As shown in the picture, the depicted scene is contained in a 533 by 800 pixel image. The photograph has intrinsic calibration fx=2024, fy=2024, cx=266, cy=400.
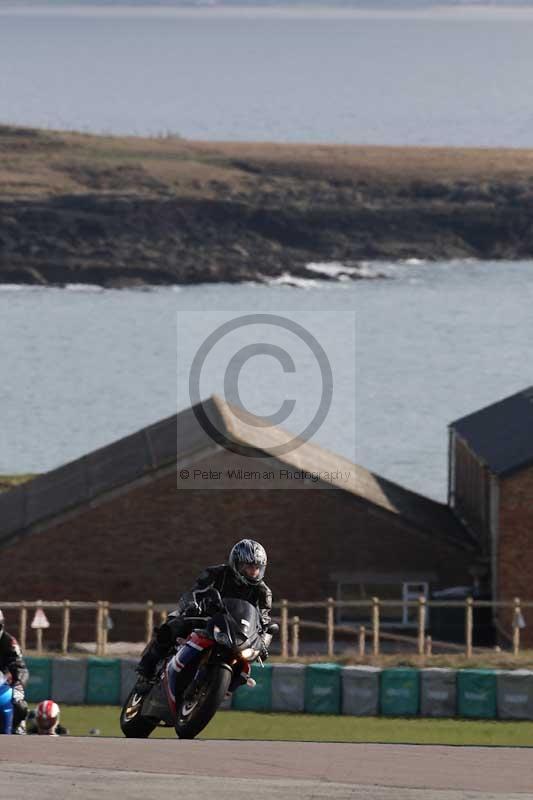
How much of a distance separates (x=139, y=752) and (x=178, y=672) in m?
0.75

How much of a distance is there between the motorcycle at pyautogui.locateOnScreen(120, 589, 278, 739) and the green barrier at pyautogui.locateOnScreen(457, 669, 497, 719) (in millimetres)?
13203

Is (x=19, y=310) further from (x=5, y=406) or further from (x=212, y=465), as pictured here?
(x=212, y=465)

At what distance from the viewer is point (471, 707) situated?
30203mm

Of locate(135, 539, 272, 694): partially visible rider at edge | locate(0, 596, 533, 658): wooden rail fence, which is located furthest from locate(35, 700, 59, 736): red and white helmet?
locate(0, 596, 533, 658): wooden rail fence

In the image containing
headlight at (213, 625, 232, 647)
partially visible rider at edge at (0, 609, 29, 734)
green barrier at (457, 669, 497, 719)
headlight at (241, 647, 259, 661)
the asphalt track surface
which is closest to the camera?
the asphalt track surface

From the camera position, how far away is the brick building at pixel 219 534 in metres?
42.9

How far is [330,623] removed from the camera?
34.6 m

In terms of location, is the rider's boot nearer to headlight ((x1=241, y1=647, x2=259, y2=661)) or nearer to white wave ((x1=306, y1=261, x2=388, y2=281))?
headlight ((x1=241, y1=647, x2=259, y2=661))

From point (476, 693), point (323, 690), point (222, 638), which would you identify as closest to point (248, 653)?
point (222, 638)

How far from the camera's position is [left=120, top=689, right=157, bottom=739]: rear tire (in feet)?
59.9

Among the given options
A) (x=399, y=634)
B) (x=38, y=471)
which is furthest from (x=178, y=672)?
(x=38, y=471)

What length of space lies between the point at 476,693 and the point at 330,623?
4.85 m

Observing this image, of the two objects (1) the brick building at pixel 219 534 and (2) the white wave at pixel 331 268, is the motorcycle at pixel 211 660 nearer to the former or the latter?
(1) the brick building at pixel 219 534

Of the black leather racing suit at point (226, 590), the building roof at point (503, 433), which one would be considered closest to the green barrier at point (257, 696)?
the building roof at point (503, 433)
